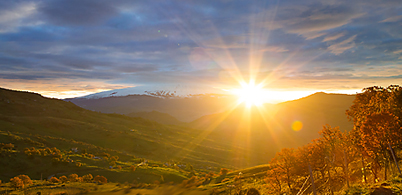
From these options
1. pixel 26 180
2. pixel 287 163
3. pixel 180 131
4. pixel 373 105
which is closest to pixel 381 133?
pixel 373 105

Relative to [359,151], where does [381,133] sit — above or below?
above

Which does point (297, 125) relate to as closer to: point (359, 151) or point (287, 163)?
point (287, 163)

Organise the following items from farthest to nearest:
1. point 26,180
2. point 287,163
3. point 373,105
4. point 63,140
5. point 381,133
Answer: point 63,140 → point 287,163 → point 26,180 → point 373,105 → point 381,133

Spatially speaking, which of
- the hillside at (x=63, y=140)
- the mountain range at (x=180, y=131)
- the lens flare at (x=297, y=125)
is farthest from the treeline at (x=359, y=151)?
the lens flare at (x=297, y=125)

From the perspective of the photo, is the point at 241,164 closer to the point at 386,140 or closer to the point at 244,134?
the point at 386,140

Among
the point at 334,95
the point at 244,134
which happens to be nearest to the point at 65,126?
the point at 244,134

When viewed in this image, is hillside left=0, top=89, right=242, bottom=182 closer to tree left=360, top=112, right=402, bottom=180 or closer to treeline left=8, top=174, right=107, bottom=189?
treeline left=8, top=174, right=107, bottom=189

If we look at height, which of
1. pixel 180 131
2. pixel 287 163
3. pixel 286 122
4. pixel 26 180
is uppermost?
pixel 287 163

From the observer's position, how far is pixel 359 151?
18797mm

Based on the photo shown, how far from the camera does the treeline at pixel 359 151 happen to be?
15188 millimetres

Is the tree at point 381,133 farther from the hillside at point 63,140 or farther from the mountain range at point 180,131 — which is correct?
the mountain range at point 180,131

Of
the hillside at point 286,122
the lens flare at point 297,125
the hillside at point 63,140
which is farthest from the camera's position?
the lens flare at point 297,125

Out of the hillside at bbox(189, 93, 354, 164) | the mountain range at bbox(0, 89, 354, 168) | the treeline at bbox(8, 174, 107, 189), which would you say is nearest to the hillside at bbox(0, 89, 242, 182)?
the mountain range at bbox(0, 89, 354, 168)

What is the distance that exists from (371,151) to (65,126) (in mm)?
85025
